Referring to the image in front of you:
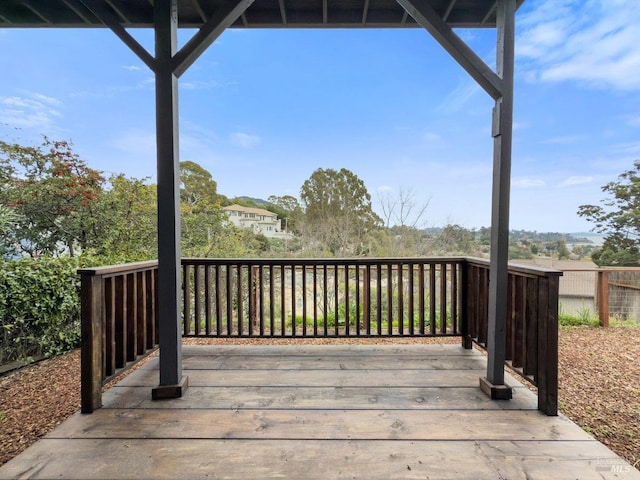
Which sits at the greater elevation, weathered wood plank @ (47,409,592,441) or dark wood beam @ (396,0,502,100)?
dark wood beam @ (396,0,502,100)

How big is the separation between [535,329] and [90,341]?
2.82 meters

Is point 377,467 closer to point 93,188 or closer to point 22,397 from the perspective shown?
point 22,397

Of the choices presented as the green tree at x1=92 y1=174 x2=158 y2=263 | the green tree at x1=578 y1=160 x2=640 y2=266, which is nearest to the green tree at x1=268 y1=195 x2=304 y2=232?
the green tree at x1=92 y1=174 x2=158 y2=263

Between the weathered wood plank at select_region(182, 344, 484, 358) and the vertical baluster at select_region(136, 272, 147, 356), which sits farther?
the weathered wood plank at select_region(182, 344, 484, 358)

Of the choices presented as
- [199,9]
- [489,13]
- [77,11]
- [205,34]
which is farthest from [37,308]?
[489,13]

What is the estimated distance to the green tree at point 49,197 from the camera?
159 inches

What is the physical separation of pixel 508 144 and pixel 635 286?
183 inches

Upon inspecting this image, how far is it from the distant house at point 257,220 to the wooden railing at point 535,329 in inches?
182

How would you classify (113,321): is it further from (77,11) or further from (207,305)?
(77,11)

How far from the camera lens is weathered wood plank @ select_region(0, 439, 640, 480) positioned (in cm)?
116

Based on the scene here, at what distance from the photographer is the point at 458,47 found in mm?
1750

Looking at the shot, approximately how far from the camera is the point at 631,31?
188 inches

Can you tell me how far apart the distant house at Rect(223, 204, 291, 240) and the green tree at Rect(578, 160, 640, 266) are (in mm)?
6844

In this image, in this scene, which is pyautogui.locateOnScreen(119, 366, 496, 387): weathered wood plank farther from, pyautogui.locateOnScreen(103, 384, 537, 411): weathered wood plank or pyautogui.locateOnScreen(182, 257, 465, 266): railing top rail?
pyautogui.locateOnScreen(182, 257, 465, 266): railing top rail
